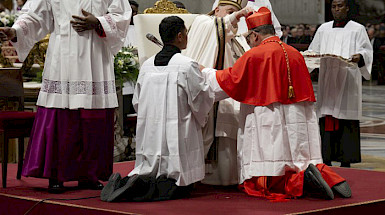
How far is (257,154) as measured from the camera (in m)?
6.05

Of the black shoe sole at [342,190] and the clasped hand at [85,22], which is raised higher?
the clasped hand at [85,22]

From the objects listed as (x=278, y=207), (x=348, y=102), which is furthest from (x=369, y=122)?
(x=278, y=207)

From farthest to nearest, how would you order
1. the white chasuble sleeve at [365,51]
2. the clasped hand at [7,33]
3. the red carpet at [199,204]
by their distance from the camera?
the white chasuble sleeve at [365,51] < the clasped hand at [7,33] < the red carpet at [199,204]

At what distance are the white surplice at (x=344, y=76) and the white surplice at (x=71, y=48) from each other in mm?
3099

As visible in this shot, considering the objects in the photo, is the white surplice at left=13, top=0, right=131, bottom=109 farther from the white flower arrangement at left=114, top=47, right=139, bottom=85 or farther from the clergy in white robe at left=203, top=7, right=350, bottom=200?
the white flower arrangement at left=114, top=47, right=139, bottom=85

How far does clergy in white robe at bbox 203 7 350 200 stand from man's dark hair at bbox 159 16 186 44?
419 mm

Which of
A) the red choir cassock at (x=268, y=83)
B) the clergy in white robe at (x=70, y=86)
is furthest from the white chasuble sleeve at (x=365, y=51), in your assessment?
the clergy in white robe at (x=70, y=86)

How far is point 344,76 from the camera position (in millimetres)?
8453

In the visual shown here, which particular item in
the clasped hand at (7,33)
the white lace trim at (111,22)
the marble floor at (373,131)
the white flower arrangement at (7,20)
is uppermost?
the white flower arrangement at (7,20)

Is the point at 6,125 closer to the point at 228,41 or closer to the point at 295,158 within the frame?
the point at 228,41

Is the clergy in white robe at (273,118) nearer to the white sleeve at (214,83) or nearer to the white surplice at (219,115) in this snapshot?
the white sleeve at (214,83)

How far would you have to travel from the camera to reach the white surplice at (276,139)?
19.6 feet

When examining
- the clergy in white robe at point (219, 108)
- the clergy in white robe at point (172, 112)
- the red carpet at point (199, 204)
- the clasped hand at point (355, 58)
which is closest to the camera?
the red carpet at point (199, 204)

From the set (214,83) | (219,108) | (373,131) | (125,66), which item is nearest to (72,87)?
(214,83)
